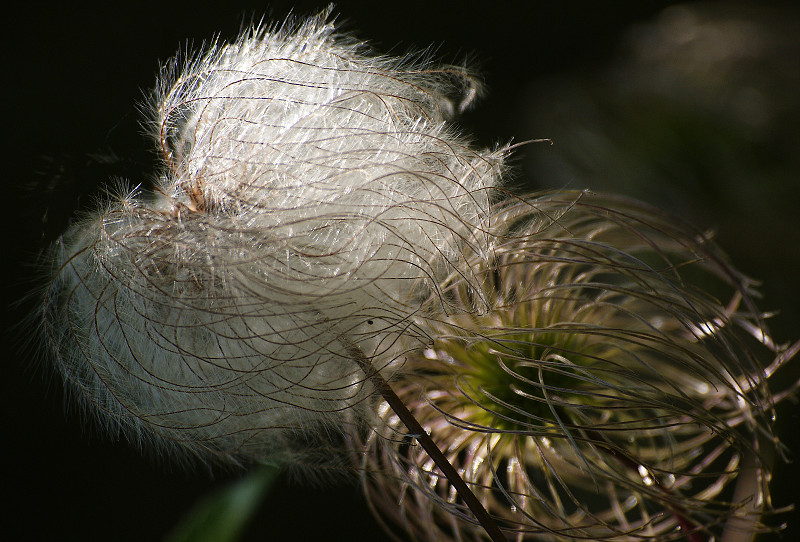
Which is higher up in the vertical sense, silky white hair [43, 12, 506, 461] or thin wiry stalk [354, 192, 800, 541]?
silky white hair [43, 12, 506, 461]

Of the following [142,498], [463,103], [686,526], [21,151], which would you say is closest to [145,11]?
[21,151]

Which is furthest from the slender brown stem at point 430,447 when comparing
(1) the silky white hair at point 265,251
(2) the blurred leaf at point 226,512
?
(2) the blurred leaf at point 226,512

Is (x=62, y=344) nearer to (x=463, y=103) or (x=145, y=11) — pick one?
(x=463, y=103)

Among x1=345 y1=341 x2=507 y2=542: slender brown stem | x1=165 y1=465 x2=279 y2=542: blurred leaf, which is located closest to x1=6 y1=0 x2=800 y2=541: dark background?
x1=165 y1=465 x2=279 y2=542: blurred leaf

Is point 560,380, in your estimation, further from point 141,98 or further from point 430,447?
point 141,98

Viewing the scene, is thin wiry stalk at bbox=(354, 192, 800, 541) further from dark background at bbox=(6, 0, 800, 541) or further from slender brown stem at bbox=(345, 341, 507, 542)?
dark background at bbox=(6, 0, 800, 541)

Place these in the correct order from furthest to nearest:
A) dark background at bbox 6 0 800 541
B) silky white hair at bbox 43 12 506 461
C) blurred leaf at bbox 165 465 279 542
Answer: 1. dark background at bbox 6 0 800 541
2. blurred leaf at bbox 165 465 279 542
3. silky white hair at bbox 43 12 506 461
